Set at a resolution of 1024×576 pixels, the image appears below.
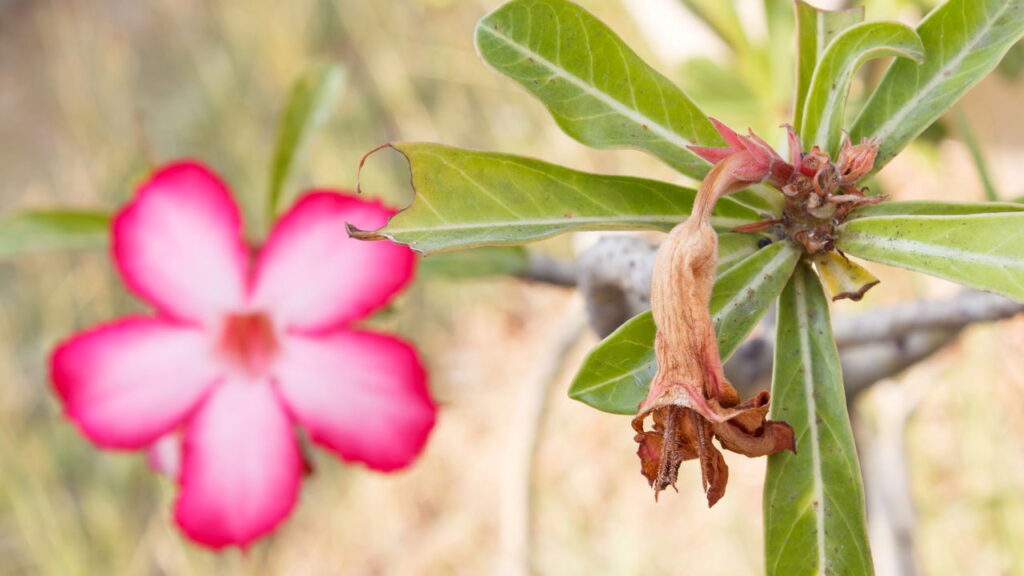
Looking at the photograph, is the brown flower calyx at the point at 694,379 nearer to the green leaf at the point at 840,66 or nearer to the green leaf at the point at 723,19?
the green leaf at the point at 840,66

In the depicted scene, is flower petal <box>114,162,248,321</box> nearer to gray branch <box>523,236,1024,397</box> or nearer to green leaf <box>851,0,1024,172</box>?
gray branch <box>523,236,1024,397</box>

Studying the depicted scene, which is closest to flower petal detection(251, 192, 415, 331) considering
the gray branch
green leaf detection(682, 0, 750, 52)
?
the gray branch

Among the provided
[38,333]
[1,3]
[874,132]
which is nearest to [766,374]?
[874,132]

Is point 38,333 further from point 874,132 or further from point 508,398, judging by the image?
point 874,132

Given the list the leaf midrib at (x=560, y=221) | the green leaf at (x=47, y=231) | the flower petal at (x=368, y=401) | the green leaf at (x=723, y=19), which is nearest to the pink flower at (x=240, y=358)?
the flower petal at (x=368, y=401)

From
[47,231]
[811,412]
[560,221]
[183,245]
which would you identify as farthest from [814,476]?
[47,231]

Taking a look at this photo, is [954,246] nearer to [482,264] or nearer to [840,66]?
[840,66]
